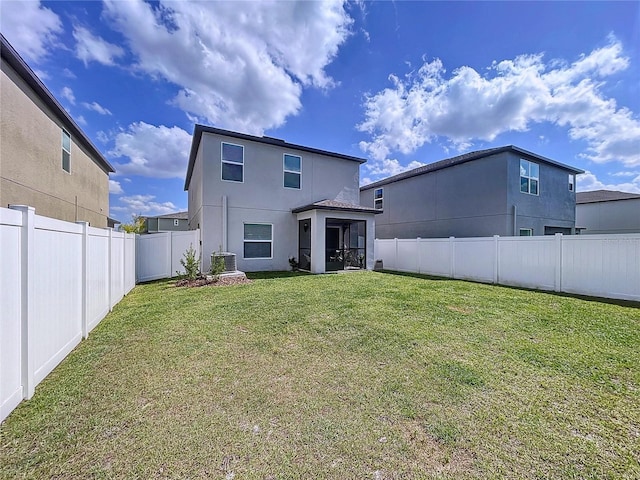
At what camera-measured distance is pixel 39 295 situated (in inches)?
118

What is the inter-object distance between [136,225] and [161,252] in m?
27.9

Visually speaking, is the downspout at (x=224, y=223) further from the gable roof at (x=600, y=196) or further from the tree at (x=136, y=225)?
the gable roof at (x=600, y=196)

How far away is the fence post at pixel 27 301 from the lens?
2.67 meters

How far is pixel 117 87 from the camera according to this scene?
11023 mm

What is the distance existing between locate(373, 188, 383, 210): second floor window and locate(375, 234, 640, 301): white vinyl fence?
26.5 feet

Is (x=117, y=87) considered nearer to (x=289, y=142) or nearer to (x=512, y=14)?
(x=289, y=142)

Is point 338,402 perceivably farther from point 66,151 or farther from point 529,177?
point 529,177

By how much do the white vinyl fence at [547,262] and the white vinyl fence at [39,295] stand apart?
39.5 feet

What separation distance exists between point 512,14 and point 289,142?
937 cm

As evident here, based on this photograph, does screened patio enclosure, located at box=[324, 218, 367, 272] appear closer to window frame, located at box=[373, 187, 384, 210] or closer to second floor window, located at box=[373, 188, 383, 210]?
window frame, located at box=[373, 187, 384, 210]

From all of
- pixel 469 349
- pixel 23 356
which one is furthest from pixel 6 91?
pixel 469 349

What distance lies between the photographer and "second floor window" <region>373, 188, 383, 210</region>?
21.0 m

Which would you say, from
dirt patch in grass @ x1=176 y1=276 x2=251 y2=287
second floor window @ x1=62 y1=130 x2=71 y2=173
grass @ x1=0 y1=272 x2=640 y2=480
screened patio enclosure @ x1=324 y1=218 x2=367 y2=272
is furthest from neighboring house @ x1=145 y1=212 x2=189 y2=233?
grass @ x1=0 y1=272 x2=640 y2=480

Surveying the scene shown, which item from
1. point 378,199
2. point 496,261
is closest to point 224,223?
point 496,261
